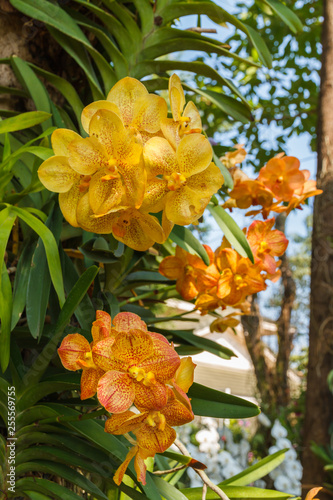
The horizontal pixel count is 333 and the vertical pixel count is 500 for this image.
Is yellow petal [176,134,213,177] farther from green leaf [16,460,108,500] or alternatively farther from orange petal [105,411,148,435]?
green leaf [16,460,108,500]

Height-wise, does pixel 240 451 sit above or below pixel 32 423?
below

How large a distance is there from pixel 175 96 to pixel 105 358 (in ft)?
0.85

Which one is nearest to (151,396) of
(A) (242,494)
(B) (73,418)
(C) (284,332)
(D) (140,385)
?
(D) (140,385)

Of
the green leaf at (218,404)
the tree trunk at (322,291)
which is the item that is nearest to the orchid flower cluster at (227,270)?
the green leaf at (218,404)

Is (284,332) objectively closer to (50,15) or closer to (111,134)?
(50,15)

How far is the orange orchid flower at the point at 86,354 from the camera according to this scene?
44 centimetres

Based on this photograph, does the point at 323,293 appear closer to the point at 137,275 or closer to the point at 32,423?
the point at 137,275

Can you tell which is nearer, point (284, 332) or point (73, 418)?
point (73, 418)

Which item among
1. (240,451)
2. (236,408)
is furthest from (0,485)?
(240,451)

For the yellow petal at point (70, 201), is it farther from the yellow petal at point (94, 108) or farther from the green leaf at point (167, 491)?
the green leaf at point (167, 491)

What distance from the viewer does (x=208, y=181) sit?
436 mm

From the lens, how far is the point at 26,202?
2.25 feet

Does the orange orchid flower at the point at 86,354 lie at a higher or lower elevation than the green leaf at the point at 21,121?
lower

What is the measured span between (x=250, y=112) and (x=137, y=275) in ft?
1.08
